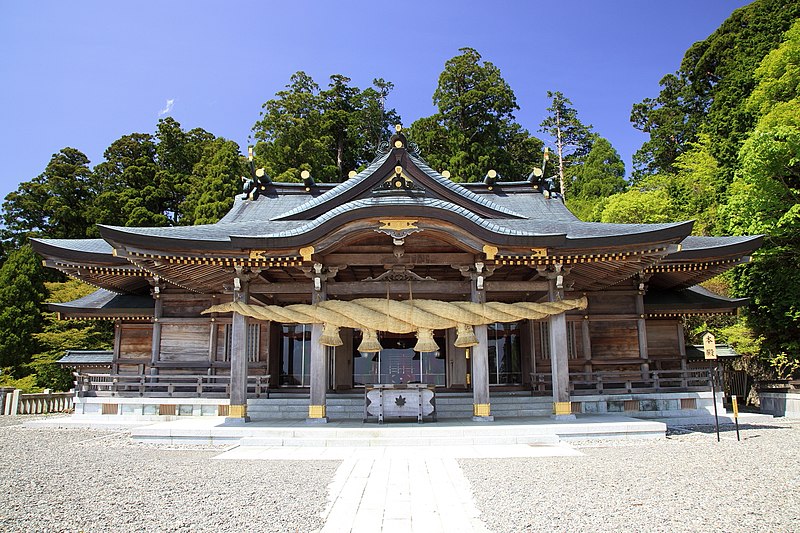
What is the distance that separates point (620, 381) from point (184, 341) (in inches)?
460

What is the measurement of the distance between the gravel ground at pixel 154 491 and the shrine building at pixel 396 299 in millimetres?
3226

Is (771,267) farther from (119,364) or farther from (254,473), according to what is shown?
(119,364)

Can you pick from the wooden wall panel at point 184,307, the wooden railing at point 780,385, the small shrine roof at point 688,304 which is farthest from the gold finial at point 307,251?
the wooden railing at point 780,385

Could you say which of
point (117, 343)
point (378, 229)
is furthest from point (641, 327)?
point (117, 343)

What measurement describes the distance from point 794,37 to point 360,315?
68.9ft

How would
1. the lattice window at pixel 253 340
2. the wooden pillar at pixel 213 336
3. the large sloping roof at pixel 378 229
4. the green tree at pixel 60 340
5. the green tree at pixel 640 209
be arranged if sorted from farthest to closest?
the green tree at pixel 640 209, the green tree at pixel 60 340, the lattice window at pixel 253 340, the wooden pillar at pixel 213 336, the large sloping roof at pixel 378 229

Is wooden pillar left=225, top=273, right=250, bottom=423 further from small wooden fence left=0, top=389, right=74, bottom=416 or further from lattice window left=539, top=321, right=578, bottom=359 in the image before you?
small wooden fence left=0, top=389, right=74, bottom=416

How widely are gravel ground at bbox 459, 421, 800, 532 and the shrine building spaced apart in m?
3.26

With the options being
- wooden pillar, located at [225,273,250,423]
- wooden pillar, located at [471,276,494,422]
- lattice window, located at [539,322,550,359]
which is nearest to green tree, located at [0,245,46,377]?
wooden pillar, located at [225,273,250,423]

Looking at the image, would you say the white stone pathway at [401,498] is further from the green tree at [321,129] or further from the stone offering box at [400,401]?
the green tree at [321,129]

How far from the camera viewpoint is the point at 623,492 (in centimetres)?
568

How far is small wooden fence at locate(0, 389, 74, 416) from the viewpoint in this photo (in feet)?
53.3

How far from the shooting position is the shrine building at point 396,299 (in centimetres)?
1054

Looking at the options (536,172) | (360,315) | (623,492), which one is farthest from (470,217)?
(536,172)
